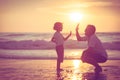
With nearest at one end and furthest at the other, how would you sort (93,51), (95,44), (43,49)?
1. (95,44)
2. (93,51)
3. (43,49)

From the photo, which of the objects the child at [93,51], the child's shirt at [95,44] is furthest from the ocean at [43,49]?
the child's shirt at [95,44]

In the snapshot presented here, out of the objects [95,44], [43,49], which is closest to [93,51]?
[95,44]

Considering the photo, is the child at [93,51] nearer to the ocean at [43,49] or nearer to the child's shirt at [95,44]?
the child's shirt at [95,44]

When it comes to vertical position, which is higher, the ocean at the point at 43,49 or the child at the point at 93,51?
the child at the point at 93,51

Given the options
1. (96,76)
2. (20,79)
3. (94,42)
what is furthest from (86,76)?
(20,79)

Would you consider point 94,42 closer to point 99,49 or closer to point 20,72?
point 99,49

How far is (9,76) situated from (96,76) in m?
2.76

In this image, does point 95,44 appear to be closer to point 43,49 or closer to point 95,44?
point 95,44

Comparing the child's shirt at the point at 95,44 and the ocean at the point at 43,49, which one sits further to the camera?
the ocean at the point at 43,49

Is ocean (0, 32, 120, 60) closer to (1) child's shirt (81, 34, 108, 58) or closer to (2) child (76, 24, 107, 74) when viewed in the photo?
(2) child (76, 24, 107, 74)

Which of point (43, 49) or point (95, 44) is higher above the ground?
point (95, 44)

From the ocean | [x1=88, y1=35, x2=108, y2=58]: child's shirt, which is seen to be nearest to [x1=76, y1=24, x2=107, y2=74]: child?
[x1=88, y1=35, x2=108, y2=58]: child's shirt

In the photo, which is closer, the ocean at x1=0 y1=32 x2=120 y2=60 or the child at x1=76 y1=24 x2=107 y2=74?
the child at x1=76 y1=24 x2=107 y2=74

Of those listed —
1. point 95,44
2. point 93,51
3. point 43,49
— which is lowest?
point 43,49
